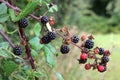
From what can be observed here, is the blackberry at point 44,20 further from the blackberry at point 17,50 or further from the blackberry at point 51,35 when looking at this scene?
the blackberry at point 17,50

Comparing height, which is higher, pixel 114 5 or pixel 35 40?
pixel 114 5

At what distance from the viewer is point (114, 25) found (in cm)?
2619

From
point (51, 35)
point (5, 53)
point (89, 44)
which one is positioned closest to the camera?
point (51, 35)

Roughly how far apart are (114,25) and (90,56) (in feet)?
80.8

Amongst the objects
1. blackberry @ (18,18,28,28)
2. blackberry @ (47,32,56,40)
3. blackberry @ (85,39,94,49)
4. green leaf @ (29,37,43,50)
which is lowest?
blackberry @ (47,32,56,40)

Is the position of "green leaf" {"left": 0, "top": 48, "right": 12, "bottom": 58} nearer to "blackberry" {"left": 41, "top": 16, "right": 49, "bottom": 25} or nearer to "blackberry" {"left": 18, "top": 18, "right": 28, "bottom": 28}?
"blackberry" {"left": 18, "top": 18, "right": 28, "bottom": 28}

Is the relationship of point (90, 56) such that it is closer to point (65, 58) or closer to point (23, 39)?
point (23, 39)

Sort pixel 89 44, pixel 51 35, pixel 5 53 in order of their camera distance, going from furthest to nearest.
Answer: pixel 5 53 → pixel 89 44 → pixel 51 35

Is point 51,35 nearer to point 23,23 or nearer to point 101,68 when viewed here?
point 23,23

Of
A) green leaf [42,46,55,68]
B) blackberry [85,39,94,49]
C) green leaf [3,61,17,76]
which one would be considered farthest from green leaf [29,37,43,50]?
blackberry [85,39,94,49]

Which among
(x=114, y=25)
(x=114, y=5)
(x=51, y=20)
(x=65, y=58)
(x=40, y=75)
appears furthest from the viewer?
(x=114, y=25)

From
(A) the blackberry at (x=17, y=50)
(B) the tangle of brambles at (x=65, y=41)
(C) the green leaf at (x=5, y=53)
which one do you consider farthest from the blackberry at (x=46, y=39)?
(C) the green leaf at (x=5, y=53)

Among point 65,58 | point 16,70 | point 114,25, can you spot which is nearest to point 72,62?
point 65,58

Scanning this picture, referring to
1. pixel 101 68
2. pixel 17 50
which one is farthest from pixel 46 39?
pixel 101 68
